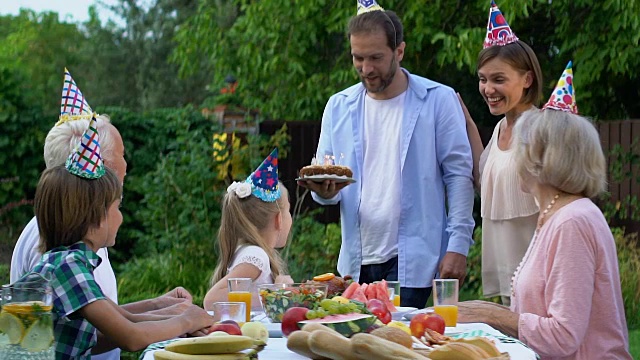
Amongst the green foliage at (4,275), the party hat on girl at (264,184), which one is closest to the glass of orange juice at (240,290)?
the party hat on girl at (264,184)

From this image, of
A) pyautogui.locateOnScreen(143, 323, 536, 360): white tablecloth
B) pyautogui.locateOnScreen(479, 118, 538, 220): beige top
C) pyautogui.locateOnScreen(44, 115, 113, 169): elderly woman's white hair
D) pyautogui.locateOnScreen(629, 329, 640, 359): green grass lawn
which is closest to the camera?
pyautogui.locateOnScreen(143, 323, 536, 360): white tablecloth

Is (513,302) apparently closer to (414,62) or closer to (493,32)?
(493,32)

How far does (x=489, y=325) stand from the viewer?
3818 millimetres

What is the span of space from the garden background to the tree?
2cm

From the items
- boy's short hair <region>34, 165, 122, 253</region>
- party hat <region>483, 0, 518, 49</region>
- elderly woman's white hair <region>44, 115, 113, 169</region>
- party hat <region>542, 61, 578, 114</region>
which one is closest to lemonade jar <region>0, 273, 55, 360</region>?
boy's short hair <region>34, 165, 122, 253</region>

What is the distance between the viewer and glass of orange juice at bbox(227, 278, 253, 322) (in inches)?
151

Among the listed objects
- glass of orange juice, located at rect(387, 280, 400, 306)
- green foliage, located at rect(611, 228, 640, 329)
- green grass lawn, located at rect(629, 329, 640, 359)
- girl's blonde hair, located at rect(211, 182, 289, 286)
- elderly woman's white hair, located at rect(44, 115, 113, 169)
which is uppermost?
elderly woman's white hair, located at rect(44, 115, 113, 169)

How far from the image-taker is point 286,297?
372 cm

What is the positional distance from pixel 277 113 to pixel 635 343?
6929mm

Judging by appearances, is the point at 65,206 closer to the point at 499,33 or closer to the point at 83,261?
the point at 83,261

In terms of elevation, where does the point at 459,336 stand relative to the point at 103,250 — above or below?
below

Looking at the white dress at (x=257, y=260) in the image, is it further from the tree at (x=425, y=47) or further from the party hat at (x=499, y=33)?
the tree at (x=425, y=47)

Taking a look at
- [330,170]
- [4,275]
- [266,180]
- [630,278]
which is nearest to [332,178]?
[330,170]

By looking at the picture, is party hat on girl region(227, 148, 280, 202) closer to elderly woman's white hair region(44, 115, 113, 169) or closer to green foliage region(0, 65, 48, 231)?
elderly woman's white hair region(44, 115, 113, 169)
